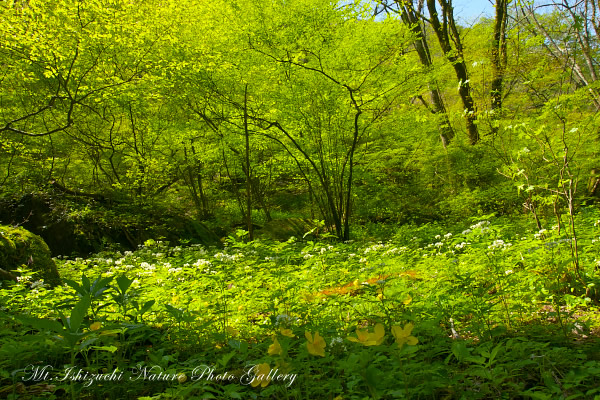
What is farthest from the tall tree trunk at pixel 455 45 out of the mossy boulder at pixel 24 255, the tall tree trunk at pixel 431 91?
the mossy boulder at pixel 24 255

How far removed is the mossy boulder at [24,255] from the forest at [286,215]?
0.02 metres

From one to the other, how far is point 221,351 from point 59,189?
7.59 meters

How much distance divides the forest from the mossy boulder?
24 mm

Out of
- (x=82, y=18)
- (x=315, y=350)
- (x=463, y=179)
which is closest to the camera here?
(x=315, y=350)

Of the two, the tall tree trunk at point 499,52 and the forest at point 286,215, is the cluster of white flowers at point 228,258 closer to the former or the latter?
the forest at point 286,215

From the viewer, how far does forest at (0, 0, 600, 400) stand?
163 centimetres

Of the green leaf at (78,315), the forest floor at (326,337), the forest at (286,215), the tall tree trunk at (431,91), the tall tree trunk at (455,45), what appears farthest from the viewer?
the tall tree trunk at (431,91)

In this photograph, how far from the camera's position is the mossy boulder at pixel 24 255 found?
11.6ft

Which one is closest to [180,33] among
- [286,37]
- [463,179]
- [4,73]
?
[286,37]

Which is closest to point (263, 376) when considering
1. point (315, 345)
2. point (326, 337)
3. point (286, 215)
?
point (315, 345)

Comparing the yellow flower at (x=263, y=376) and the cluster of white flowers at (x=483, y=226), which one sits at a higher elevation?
the yellow flower at (x=263, y=376)

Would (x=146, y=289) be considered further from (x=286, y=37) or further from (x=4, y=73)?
(x=4, y=73)

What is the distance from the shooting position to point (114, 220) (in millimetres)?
6719

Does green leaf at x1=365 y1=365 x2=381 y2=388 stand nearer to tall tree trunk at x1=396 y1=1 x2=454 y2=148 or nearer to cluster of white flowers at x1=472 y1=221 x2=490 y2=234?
cluster of white flowers at x1=472 y1=221 x2=490 y2=234
